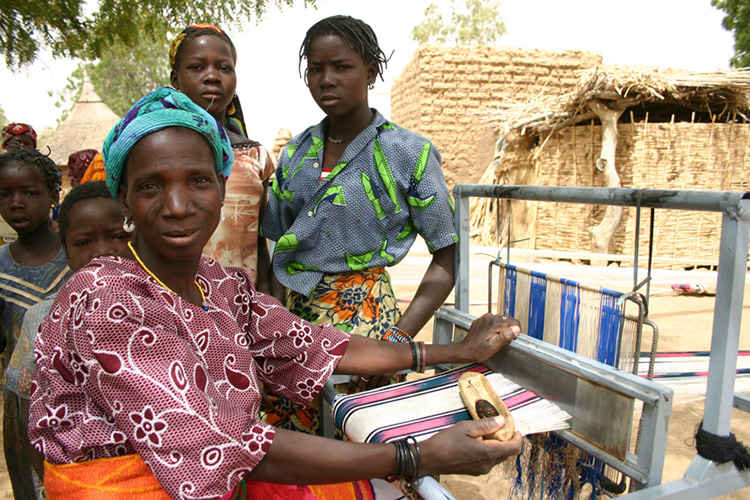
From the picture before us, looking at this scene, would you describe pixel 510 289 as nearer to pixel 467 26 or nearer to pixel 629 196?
pixel 629 196

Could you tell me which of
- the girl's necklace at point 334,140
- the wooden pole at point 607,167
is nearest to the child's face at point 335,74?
the girl's necklace at point 334,140

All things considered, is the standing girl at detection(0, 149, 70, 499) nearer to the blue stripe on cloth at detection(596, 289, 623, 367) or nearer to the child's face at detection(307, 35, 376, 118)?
the child's face at detection(307, 35, 376, 118)

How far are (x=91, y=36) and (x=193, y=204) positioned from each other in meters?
6.18

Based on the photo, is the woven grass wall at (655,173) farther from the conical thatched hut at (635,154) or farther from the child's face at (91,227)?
the child's face at (91,227)

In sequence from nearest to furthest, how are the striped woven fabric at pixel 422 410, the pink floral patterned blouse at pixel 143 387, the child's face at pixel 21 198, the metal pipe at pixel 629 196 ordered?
1. the pink floral patterned blouse at pixel 143 387
2. the metal pipe at pixel 629 196
3. the striped woven fabric at pixel 422 410
4. the child's face at pixel 21 198

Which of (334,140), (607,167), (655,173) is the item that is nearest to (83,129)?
(607,167)

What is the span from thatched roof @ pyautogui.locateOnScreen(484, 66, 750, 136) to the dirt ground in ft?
8.82

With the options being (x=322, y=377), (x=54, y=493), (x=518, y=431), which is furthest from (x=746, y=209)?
(x=54, y=493)

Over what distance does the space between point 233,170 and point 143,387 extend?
1295mm

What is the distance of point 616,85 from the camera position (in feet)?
25.4

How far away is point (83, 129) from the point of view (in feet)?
49.2

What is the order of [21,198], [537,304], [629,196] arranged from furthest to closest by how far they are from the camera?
[21,198] < [537,304] < [629,196]

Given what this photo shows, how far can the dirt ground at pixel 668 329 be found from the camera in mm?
2807

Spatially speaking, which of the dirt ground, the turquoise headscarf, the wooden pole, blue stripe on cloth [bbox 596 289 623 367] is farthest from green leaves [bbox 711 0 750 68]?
the turquoise headscarf
